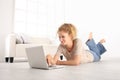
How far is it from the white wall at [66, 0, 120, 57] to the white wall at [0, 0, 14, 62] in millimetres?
2135

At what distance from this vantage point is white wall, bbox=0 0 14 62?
220 inches

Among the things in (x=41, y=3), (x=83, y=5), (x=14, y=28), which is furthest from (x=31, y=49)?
(x=83, y=5)

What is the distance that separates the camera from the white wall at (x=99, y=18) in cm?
668

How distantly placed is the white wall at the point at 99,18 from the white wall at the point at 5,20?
7.00ft

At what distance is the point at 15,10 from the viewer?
6.12 m

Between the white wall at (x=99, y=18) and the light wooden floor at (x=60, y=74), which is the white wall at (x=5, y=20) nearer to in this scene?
the white wall at (x=99, y=18)

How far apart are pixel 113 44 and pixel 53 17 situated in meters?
2.00

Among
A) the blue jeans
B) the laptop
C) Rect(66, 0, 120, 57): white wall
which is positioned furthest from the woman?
Rect(66, 0, 120, 57): white wall

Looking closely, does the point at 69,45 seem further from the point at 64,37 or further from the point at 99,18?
the point at 99,18

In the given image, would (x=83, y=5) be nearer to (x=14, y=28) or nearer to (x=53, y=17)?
(x=53, y=17)

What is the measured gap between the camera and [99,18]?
6961mm

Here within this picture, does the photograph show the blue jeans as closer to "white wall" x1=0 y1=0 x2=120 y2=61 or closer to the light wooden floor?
the light wooden floor

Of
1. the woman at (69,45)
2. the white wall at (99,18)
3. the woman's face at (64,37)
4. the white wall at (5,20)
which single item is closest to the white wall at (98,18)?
the white wall at (99,18)

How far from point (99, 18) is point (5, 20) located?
2.85 meters
